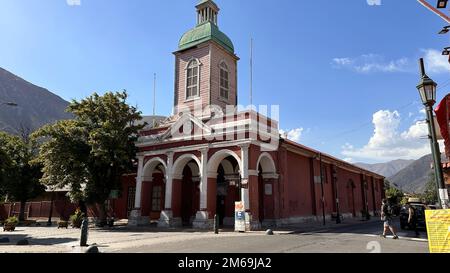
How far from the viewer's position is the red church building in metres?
21.0

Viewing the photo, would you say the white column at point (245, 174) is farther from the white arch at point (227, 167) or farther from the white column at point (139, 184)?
the white column at point (139, 184)

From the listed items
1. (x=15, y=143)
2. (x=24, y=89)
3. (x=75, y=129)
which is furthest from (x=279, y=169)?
(x=24, y=89)

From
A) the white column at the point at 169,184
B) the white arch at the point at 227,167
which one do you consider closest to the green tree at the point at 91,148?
the white column at the point at 169,184

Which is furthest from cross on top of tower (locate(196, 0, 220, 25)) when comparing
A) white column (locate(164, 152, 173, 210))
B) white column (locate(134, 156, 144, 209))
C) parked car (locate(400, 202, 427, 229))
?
parked car (locate(400, 202, 427, 229))

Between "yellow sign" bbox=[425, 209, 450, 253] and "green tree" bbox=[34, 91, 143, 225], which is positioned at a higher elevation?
"green tree" bbox=[34, 91, 143, 225]

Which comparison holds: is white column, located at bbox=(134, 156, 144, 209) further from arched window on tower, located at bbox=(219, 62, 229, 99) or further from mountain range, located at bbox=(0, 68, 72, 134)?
mountain range, located at bbox=(0, 68, 72, 134)

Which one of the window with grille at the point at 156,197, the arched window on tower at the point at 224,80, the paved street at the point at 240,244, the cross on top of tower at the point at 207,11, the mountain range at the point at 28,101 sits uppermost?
the mountain range at the point at 28,101

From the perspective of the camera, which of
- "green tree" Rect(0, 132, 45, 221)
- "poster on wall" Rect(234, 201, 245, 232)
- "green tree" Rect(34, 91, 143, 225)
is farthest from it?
"green tree" Rect(0, 132, 45, 221)

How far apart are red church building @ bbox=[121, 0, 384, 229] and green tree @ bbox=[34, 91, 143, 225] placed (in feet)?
7.92

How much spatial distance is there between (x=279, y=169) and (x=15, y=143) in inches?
964

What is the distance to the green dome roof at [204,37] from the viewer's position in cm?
2628

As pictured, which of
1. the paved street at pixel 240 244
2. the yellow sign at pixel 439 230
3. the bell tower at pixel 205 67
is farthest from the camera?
the bell tower at pixel 205 67

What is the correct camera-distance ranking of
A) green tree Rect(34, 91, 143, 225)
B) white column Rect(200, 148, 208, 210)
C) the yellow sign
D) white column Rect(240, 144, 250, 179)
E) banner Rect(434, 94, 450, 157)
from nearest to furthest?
the yellow sign, banner Rect(434, 94, 450, 157), white column Rect(240, 144, 250, 179), white column Rect(200, 148, 208, 210), green tree Rect(34, 91, 143, 225)
